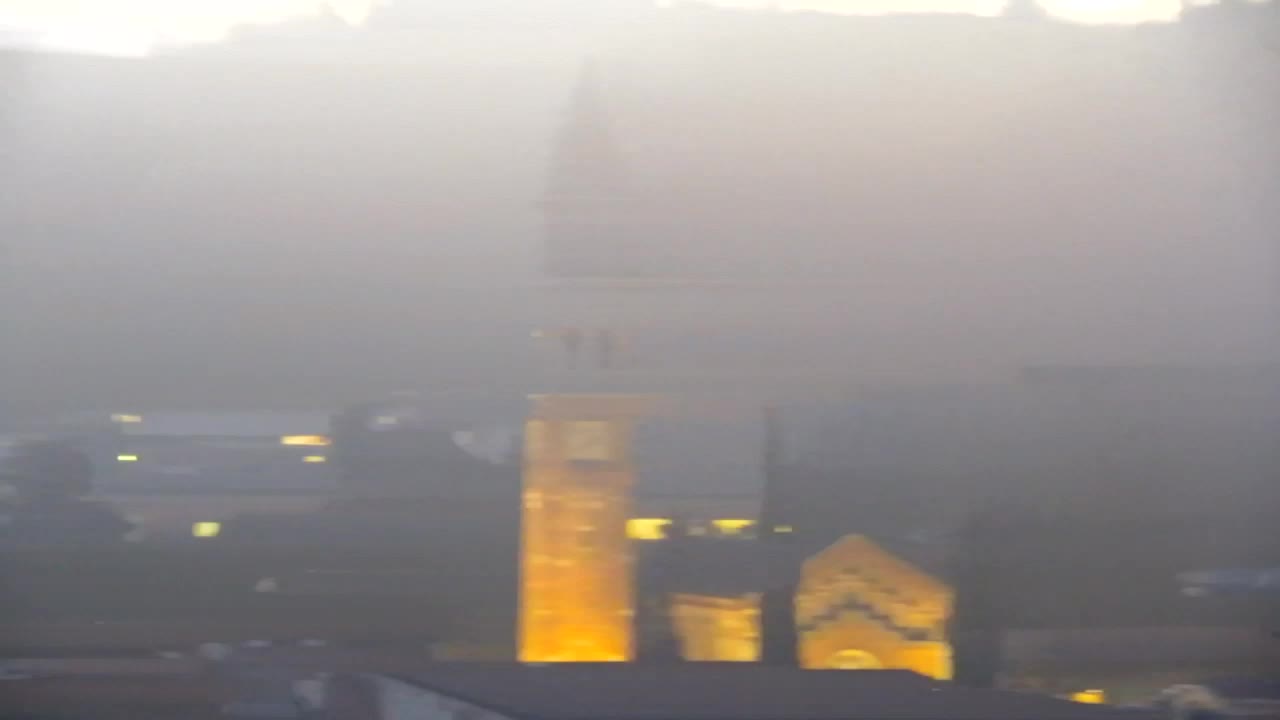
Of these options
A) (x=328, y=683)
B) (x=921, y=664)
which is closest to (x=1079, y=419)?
(x=921, y=664)

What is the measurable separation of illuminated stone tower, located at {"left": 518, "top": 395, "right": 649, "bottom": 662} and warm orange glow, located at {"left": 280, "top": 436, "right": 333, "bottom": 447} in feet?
1.62

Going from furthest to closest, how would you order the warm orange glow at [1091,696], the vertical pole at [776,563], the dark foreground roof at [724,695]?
1. the vertical pole at [776,563]
2. the warm orange glow at [1091,696]
3. the dark foreground roof at [724,695]

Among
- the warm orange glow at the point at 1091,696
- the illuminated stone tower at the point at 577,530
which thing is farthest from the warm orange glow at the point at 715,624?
the warm orange glow at the point at 1091,696

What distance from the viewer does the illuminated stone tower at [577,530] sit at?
11.9ft

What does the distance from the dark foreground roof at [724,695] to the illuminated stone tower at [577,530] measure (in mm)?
212

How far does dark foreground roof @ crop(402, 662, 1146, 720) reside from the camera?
2922 mm

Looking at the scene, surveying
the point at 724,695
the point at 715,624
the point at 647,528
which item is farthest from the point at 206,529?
the point at 724,695

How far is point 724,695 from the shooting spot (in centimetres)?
311

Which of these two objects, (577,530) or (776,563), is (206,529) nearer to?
(577,530)

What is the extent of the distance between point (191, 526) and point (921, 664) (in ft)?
5.99

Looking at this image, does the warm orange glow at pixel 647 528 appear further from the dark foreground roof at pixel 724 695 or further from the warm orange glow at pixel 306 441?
the warm orange glow at pixel 306 441

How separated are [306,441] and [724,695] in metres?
1.24

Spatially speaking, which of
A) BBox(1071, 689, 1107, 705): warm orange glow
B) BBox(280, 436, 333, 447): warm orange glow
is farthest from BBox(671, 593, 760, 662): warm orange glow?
BBox(280, 436, 333, 447): warm orange glow

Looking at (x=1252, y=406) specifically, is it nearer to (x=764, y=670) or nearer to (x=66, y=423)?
(x=764, y=670)
